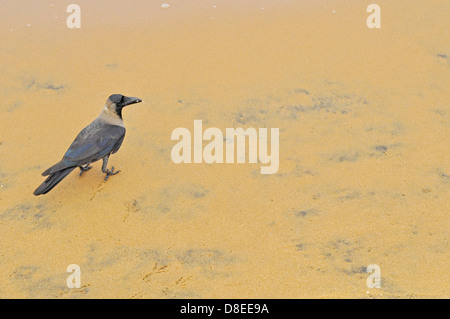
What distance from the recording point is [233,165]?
20.5ft

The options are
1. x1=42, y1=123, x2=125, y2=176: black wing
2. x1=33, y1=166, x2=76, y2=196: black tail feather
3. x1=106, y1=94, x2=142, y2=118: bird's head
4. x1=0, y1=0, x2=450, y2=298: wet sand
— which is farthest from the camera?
x1=106, y1=94, x2=142, y2=118: bird's head

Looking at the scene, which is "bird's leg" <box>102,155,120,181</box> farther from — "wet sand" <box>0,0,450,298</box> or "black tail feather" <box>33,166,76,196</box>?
"black tail feather" <box>33,166,76,196</box>

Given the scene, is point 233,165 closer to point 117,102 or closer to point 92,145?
point 117,102

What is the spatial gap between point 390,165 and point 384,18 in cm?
452

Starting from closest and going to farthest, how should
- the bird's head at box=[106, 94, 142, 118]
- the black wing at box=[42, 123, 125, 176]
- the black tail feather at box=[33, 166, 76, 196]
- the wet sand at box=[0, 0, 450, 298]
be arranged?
the wet sand at box=[0, 0, 450, 298] < the black tail feather at box=[33, 166, 76, 196] < the black wing at box=[42, 123, 125, 176] < the bird's head at box=[106, 94, 142, 118]

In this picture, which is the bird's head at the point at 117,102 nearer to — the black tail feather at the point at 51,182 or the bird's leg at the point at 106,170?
the bird's leg at the point at 106,170

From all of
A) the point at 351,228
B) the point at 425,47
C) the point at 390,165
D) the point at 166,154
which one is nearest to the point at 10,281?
the point at 166,154

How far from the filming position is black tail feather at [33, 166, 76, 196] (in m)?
5.42

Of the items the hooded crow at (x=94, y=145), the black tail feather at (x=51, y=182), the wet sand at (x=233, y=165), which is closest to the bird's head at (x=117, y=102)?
the hooded crow at (x=94, y=145)

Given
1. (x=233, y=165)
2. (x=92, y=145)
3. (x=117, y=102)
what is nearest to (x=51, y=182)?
(x=92, y=145)

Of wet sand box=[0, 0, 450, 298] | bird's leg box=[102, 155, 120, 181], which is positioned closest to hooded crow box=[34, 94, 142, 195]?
bird's leg box=[102, 155, 120, 181]

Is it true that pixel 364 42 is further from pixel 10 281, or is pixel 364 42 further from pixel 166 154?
pixel 10 281

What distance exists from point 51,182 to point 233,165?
227 centimetres

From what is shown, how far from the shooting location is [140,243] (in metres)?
A: 5.16
